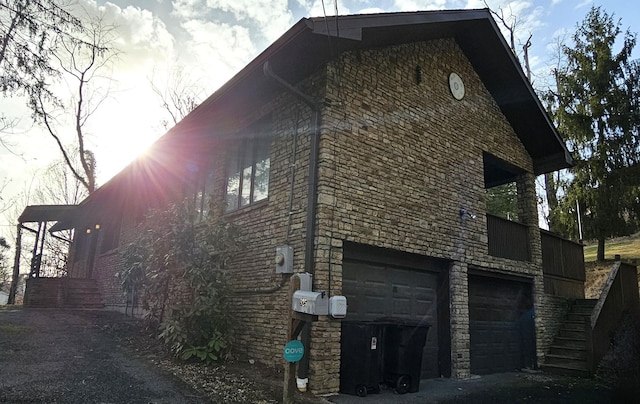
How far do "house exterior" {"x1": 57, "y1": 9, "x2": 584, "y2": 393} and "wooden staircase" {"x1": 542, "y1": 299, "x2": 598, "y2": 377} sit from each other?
0.30m

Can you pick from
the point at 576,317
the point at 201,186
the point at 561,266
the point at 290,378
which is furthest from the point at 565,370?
the point at 201,186

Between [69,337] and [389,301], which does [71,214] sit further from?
[389,301]

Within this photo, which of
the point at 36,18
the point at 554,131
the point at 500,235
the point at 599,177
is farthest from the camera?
the point at 599,177

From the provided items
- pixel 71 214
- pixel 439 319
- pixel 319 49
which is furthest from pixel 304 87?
pixel 71 214

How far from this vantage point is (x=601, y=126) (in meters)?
18.0

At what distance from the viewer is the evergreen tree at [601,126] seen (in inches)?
655

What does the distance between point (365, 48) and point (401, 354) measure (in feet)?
17.2

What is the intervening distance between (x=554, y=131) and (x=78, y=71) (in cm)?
2167

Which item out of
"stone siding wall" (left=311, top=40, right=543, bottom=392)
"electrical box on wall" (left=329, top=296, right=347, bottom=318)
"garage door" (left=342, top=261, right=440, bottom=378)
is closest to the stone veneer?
"stone siding wall" (left=311, top=40, right=543, bottom=392)

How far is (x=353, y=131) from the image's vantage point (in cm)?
701

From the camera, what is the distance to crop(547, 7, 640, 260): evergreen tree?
1662 centimetres

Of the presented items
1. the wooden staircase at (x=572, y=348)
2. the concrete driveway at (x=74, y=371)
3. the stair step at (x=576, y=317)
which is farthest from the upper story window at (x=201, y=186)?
the stair step at (x=576, y=317)

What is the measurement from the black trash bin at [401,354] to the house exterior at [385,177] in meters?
0.67

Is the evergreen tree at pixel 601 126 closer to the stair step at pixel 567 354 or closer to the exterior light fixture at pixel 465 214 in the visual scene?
the stair step at pixel 567 354
